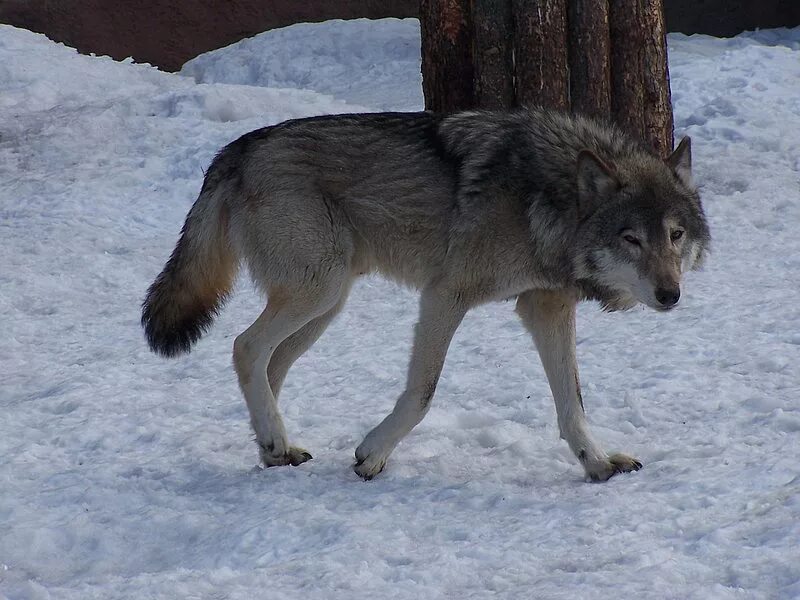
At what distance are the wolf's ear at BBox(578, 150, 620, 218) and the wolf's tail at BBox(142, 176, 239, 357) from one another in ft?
5.25

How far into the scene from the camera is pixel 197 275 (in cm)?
498

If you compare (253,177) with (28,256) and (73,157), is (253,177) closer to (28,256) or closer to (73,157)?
(28,256)

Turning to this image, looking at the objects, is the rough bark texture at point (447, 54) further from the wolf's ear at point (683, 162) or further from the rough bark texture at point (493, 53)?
the wolf's ear at point (683, 162)

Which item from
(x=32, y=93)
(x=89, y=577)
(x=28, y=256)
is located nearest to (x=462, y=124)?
(x=89, y=577)

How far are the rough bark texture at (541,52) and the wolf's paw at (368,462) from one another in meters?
3.11

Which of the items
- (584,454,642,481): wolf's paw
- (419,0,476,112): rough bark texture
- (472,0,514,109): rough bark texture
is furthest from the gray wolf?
(419,0,476,112): rough bark texture

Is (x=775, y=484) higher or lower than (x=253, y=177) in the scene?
lower

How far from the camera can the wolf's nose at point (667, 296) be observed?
419cm

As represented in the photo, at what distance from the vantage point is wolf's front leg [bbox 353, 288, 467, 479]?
181 inches

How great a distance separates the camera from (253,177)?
481 cm

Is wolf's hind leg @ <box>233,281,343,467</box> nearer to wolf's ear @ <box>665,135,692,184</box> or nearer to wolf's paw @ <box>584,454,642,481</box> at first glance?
wolf's paw @ <box>584,454,642,481</box>

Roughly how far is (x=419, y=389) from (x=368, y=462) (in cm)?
37

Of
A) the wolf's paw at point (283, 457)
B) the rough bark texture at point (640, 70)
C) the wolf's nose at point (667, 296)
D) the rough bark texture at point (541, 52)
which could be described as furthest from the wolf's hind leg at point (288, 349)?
the rough bark texture at point (640, 70)

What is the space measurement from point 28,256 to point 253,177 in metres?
3.66
